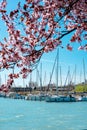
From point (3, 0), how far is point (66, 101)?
322ft

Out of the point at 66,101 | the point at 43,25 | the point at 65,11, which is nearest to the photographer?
the point at 65,11

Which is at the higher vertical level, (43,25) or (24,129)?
(43,25)

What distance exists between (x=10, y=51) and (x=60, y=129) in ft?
117

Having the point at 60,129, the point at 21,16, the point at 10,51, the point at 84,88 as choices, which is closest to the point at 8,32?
the point at 10,51

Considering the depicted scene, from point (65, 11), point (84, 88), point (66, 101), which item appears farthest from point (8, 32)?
point (84, 88)

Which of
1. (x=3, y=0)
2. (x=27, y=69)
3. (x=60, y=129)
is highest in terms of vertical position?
(x=3, y=0)

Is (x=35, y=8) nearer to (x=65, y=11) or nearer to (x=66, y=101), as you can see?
(x=65, y=11)

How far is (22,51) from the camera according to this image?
9852mm

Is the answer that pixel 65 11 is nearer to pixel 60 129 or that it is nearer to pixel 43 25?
pixel 43 25

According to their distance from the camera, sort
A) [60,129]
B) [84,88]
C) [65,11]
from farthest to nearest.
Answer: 1. [84,88]
2. [60,129]
3. [65,11]

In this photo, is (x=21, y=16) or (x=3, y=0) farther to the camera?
(x=3, y=0)

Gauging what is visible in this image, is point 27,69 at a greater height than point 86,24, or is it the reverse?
point 86,24

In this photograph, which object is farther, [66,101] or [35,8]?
[66,101]

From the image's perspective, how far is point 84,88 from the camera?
143m
